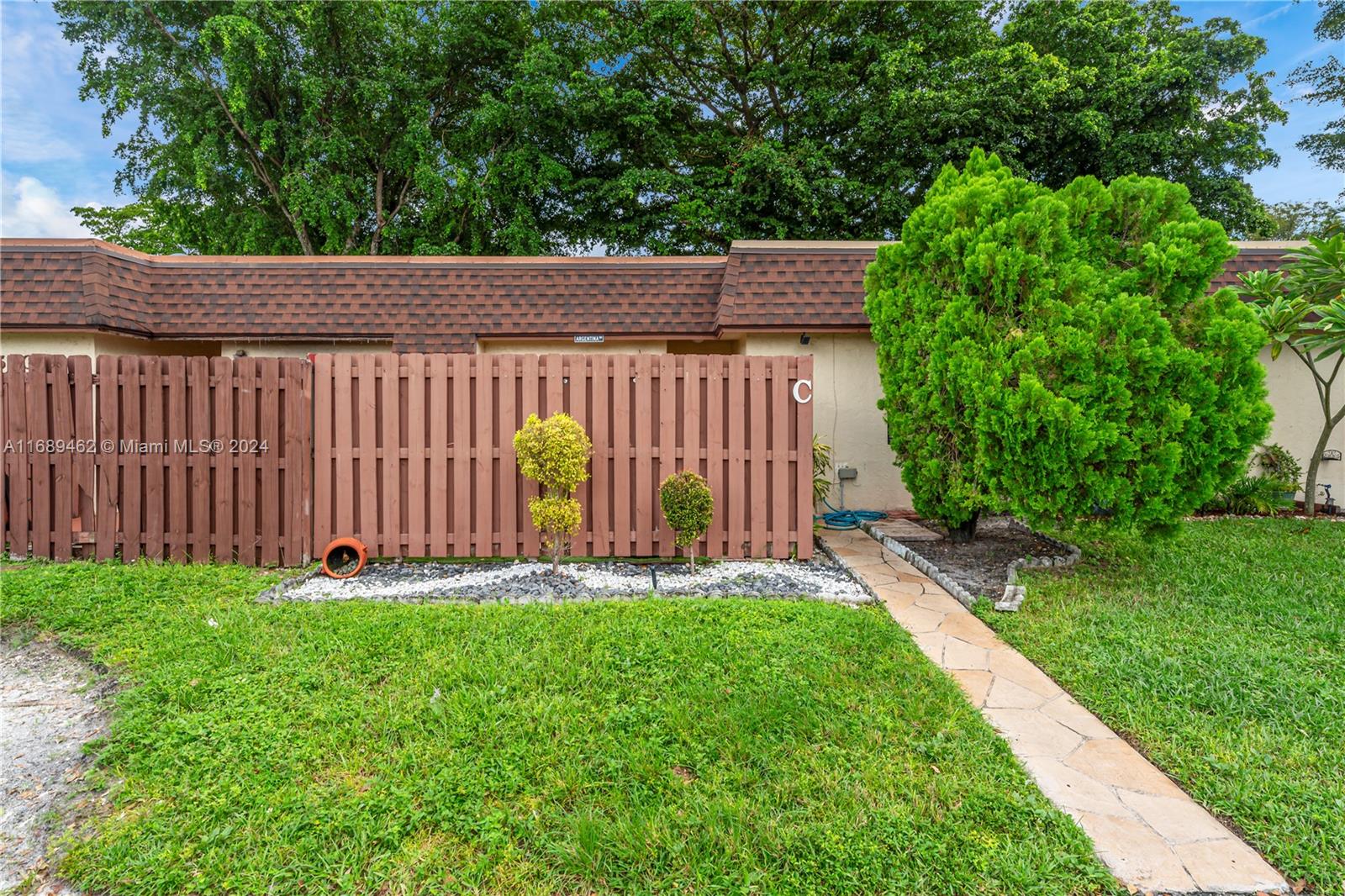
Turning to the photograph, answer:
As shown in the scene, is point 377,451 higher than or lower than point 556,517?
higher

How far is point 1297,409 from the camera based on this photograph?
812 cm

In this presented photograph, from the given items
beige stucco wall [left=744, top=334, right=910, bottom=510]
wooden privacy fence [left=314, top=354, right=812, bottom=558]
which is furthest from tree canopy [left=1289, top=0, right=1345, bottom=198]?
wooden privacy fence [left=314, top=354, right=812, bottom=558]

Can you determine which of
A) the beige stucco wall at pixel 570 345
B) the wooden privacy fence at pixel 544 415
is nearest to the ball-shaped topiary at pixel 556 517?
the wooden privacy fence at pixel 544 415

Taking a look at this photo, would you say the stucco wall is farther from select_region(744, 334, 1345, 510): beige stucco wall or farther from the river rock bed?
select_region(744, 334, 1345, 510): beige stucco wall

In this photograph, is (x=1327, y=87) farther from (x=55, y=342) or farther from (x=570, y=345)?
(x=55, y=342)

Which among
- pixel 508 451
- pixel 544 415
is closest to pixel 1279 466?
pixel 544 415

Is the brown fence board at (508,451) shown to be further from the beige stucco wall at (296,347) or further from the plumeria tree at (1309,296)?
the plumeria tree at (1309,296)

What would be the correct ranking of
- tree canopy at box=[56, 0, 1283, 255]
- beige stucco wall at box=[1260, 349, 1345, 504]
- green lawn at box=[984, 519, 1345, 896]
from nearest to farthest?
green lawn at box=[984, 519, 1345, 896]
beige stucco wall at box=[1260, 349, 1345, 504]
tree canopy at box=[56, 0, 1283, 255]

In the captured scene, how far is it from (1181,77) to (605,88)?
13.2 m

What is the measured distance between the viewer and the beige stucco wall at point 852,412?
7926mm

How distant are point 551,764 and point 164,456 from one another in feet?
15.9

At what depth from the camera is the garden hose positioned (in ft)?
23.6

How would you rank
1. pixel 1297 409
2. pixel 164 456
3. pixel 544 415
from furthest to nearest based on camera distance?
pixel 1297 409 < pixel 544 415 < pixel 164 456

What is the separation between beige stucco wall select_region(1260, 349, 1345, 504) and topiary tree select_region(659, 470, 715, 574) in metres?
8.78
